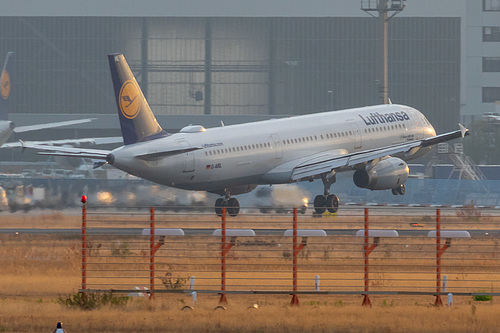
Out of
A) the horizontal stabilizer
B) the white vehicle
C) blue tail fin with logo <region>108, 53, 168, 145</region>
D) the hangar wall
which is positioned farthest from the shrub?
the hangar wall

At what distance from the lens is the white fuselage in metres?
48.1

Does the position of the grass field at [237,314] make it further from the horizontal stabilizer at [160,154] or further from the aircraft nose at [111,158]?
the horizontal stabilizer at [160,154]

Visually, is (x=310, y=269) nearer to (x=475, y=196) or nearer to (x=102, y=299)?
(x=102, y=299)

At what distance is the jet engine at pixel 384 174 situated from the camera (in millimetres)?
54250

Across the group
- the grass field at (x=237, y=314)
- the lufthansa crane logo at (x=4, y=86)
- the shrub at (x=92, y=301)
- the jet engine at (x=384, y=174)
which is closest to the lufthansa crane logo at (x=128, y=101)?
the jet engine at (x=384, y=174)

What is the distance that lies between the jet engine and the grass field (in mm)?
27504

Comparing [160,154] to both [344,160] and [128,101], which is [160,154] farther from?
[344,160]

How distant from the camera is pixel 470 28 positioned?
132000 millimetres

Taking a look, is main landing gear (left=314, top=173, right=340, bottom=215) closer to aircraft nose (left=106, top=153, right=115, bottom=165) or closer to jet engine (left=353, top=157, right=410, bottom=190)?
jet engine (left=353, top=157, right=410, bottom=190)

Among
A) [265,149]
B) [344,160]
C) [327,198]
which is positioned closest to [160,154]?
[265,149]

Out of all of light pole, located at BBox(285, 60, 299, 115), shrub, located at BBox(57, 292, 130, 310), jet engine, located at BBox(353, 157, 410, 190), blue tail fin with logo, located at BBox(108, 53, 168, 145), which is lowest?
shrub, located at BBox(57, 292, 130, 310)

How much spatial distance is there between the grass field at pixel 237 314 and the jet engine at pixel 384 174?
27.5 m

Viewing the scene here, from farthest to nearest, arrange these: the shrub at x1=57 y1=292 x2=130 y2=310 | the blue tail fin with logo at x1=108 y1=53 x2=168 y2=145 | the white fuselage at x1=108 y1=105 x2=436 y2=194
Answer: the white fuselage at x1=108 y1=105 x2=436 y2=194
the blue tail fin with logo at x1=108 y1=53 x2=168 y2=145
the shrub at x1=57 y1=292 x2=130 y2=310

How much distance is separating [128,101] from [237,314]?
26.9 meters
